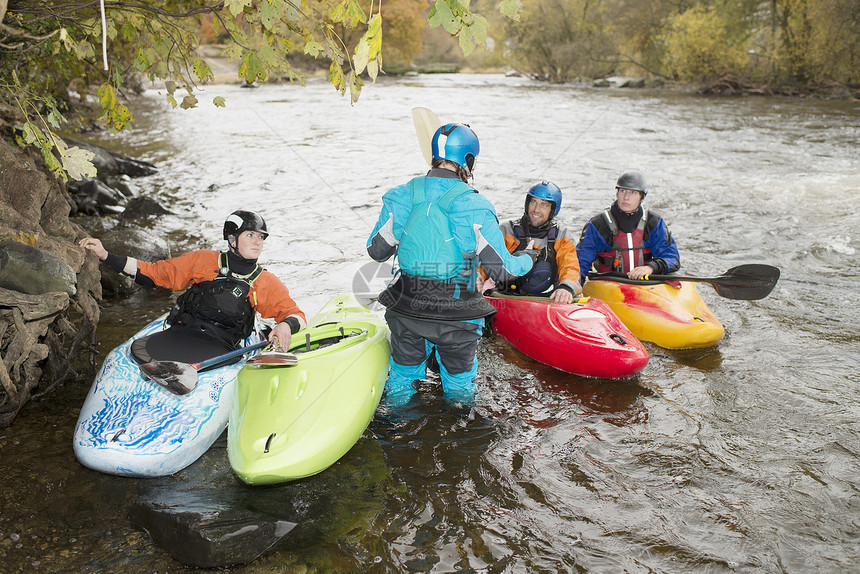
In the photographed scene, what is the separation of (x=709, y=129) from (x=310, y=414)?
1479cm

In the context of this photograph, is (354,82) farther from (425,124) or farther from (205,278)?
(205,278)

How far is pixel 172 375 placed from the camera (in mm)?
2969

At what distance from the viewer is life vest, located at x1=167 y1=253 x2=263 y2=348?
334 cm

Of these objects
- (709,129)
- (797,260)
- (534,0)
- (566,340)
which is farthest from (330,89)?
(566,340)

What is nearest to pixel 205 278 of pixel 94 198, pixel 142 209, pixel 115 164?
pixel 142 209

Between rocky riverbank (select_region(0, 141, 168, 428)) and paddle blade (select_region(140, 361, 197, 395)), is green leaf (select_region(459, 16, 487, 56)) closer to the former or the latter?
paddle blade (select_region(140, 361, 197, 395))

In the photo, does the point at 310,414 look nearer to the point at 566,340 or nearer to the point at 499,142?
the point at 566,340

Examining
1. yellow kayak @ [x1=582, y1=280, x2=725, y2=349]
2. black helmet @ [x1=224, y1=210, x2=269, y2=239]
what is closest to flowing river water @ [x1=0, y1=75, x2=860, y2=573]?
yellow kayak @ [x1=582, y1=280, x2=725, y2=349]

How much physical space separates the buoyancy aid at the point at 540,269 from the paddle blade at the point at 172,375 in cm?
251

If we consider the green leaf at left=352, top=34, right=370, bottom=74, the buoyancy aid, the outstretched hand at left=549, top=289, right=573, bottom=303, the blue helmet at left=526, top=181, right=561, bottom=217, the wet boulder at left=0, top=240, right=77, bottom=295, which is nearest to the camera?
the green leaf at left=352, top=34, right=370, bottom=74

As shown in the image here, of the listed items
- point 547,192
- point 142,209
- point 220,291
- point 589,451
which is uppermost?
point 547,192

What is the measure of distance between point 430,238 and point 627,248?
236 cm

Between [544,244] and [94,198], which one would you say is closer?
[544,244]

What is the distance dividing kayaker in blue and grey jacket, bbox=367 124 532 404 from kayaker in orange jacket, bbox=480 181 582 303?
3.91ft
